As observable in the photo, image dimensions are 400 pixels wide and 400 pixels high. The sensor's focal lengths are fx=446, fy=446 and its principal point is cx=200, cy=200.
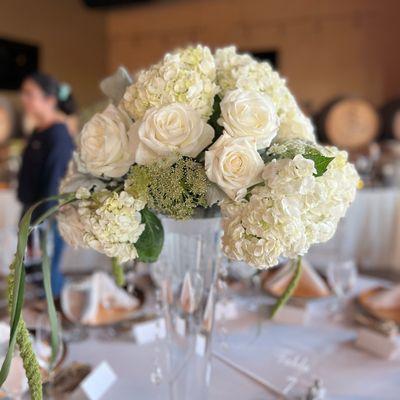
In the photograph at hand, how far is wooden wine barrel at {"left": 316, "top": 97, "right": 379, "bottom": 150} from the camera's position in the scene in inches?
161

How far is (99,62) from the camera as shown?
6973 mm

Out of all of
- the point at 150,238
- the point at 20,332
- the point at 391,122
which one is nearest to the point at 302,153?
the point at 150,238

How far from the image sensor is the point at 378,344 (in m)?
1.14

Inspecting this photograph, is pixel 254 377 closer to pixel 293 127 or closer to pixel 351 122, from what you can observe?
pixel 293 127

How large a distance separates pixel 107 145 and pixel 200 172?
16 cm

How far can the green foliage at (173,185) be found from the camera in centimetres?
68

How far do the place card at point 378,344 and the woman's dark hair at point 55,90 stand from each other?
209 centimetres

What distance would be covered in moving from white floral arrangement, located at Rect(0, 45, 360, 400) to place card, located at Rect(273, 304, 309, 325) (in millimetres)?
648

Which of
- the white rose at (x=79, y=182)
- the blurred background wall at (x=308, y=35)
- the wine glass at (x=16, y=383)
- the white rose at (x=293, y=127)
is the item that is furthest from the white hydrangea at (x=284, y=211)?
the blurred background wall at (x=308, y=35)

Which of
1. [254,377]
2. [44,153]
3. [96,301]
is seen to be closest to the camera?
[254,377]

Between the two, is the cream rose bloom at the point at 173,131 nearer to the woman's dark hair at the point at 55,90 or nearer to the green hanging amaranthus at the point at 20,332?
the green hanging amaranthus at the point at 20,332

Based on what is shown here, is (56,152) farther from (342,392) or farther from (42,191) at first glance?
(342,392)

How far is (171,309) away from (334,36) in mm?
5662

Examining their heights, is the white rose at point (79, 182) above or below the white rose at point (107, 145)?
below
